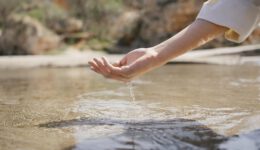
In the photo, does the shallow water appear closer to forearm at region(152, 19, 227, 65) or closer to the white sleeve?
forearm at region(152, 19, 227, 65)

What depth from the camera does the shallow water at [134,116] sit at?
6.32ft

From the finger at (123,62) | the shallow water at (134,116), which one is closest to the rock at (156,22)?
the shallow water at (134,116)

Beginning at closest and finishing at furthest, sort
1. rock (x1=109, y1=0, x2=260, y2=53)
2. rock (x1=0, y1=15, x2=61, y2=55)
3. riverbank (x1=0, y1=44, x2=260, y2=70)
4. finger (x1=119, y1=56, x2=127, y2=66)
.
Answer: finger (x1=119, y1=56, x2=127, y2=66) < riverbank (x1=0, y1=44, x2=260, y2=70) < rock (x1=0, y1=15, x2=61, y2=55) < rock (x1=109, y1=0, x2=260, y2=53)

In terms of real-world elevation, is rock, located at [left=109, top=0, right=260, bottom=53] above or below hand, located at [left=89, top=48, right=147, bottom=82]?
below

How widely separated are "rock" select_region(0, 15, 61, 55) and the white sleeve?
935 centimetres

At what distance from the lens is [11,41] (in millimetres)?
11023

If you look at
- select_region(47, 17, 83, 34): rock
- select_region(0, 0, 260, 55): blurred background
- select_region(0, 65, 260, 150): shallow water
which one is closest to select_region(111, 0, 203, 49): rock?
select_region(0, 0, 260, 55): blurred background

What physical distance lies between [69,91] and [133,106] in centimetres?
103

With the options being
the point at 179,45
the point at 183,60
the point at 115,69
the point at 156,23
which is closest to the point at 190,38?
the point at 179,45

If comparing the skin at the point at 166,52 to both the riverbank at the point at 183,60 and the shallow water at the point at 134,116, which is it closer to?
the shallow water at the point at 134,116

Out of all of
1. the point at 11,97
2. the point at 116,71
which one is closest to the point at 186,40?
the point at 116,71

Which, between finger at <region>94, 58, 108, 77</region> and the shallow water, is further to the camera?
finger at <region>94, 58, 108, 77</region>

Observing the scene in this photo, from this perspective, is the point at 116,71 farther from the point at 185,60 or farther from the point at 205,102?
the point at 185,60

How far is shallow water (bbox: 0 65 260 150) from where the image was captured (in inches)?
75.9
